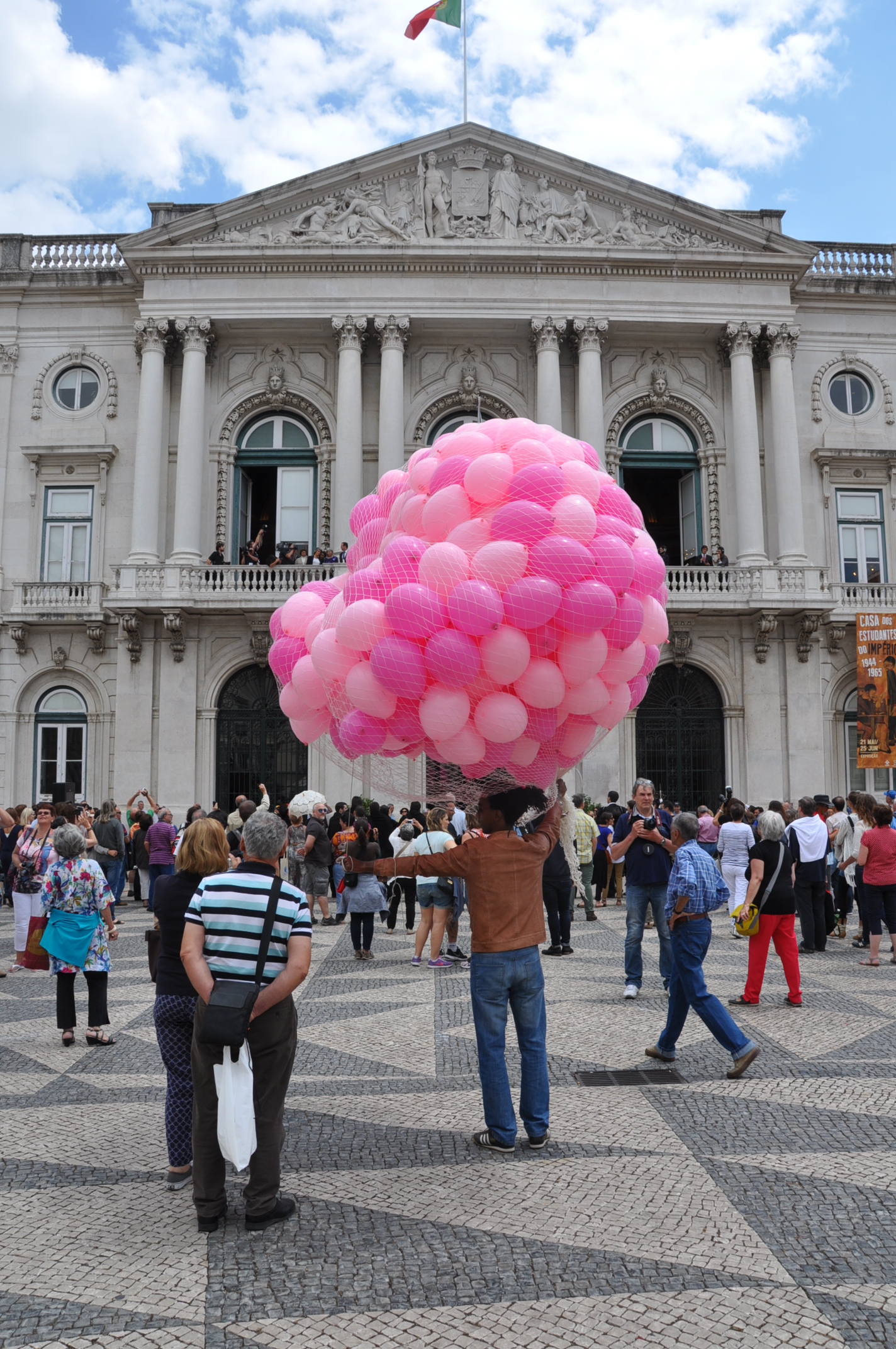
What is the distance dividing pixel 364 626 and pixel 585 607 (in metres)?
1.17

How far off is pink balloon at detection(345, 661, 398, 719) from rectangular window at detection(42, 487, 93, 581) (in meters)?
24.6

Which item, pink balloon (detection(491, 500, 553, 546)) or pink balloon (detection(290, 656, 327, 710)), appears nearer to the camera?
pink balloon (detection(491, 500, 553, 546))

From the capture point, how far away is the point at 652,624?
20.7 ft

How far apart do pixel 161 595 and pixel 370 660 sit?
71.7 feet

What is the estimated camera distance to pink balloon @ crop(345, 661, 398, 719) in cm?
568

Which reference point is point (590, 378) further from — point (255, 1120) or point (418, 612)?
point (255, 1120)

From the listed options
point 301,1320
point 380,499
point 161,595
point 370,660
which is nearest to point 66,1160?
point 301,1320

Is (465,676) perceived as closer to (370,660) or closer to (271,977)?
(370,660)

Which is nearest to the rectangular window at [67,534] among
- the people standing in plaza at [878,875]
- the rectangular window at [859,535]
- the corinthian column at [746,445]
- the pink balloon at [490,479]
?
the corinthian column at [746,445]

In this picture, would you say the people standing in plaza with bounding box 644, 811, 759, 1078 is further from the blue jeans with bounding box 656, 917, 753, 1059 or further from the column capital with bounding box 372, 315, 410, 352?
the column capital with bounding box 372, 315, 410, 352

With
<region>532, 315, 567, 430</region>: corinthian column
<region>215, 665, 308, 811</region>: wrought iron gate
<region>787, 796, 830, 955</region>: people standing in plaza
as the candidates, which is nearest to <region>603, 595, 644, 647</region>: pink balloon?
<region>787, 796, 830, 955</region>: people standing in plaza

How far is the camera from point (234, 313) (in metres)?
27.9

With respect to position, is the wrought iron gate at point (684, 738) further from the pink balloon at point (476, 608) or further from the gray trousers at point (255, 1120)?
the gray trousers at point (255, 1120)

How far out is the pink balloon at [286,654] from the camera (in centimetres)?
667
